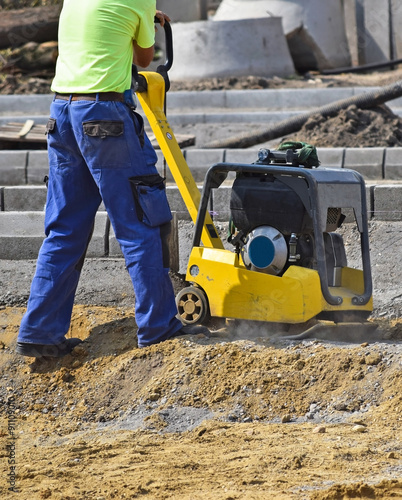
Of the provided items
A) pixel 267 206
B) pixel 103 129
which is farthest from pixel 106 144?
pixel 267 206

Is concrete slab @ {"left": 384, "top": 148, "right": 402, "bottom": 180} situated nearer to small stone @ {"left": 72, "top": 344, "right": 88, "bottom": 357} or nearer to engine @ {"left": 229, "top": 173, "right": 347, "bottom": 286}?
engine @ {"left": 229, "top": 173, "right": 347, "bottom": 286}

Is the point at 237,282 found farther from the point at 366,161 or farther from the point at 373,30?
the point at 373,30

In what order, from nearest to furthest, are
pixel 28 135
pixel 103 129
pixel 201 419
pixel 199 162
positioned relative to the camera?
1. pixel 201 419
2. pixel 103 129
3. pixel 199 162
4. pixel 28 135

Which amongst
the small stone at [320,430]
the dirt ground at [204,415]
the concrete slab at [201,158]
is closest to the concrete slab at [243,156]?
the concrete slab at [201,158]

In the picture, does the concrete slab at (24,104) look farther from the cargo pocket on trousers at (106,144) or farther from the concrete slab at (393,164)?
the cargo pocket on trousers at (106,144)

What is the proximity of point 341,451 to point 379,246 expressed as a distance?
8.68 ft

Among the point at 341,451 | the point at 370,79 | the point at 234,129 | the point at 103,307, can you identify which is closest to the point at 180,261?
the point at 103,307

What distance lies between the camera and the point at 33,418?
4.02m

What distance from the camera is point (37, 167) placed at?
7.82 m

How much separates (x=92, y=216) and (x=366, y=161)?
3634 mm

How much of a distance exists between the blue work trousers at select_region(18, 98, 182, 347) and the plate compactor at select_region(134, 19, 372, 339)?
0.84ft

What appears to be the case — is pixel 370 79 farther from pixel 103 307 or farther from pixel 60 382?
pixel 60 382

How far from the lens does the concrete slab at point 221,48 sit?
38.5 feet

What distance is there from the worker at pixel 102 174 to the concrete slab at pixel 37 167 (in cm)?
351
